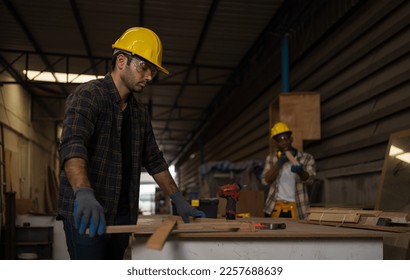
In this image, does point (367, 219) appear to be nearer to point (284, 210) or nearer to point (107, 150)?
point (107, 150)

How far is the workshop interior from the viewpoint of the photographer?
2.12 meters

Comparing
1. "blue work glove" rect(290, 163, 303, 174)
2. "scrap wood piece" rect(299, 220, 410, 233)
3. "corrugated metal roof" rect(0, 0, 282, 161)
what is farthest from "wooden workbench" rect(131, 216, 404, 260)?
"corrugated metal roof" rect(0, 0, 282, 161)

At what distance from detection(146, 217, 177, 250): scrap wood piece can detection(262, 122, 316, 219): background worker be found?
2.82 meters

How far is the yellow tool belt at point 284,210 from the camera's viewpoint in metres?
4.68

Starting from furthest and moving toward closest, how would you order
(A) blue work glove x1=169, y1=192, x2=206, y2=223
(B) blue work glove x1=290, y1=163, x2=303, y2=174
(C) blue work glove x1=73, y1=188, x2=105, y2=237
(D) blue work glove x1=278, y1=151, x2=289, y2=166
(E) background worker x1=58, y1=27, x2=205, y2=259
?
(D) blue work glove x1=278, y1=151, x2=289, y2=166 → (B) blue work glove x1=290, y1=163, x2=303, y2=174 → (A) blue work glove x1=169, y1=192, x2=206, y2=223 → (E) background worker x1=58, y1=27, x2=205, y2=259 → (C) blue work glove x1=73, y1=188, x2=105, y2=237

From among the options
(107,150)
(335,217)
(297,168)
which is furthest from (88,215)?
(297,168)

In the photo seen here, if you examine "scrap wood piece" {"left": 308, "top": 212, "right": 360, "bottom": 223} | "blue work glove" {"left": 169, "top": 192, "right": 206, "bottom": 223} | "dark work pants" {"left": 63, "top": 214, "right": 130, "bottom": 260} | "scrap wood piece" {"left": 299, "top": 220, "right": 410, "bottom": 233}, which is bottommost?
"dark work pants" {"left": 63, "top": 214, "right": 130, "bottom": 260}

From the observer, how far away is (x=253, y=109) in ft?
33.1

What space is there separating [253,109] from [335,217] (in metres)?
7.40

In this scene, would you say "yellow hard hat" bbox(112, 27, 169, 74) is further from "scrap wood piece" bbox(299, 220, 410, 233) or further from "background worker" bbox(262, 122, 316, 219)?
"background worker" bbox(262, 122, 316, 219)

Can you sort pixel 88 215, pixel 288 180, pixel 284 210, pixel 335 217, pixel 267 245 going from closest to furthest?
pixel 88 215, pixel 267 245, pixel 335 217, pixel 284 210, pixel 288 180

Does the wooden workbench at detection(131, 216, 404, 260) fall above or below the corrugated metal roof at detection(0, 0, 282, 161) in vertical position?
below

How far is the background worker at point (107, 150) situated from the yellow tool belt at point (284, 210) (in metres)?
2.30
